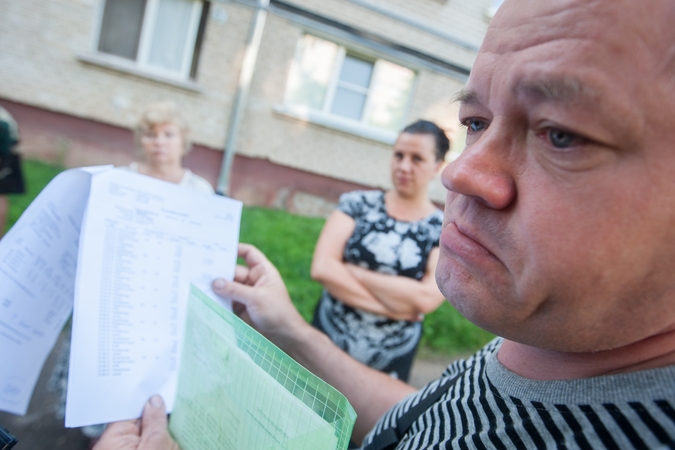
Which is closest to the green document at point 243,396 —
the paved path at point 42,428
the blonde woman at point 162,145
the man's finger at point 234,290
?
the man's finger at point 234,290

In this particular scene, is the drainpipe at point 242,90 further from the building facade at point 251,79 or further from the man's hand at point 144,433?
the man's hand at point 144,433

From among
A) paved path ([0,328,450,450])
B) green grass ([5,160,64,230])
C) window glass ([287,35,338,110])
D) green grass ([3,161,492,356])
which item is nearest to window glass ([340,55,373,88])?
window glass ([287,35,338,110])

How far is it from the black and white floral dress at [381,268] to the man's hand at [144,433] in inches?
56.1

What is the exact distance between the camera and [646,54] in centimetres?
52

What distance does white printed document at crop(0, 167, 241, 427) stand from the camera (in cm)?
95

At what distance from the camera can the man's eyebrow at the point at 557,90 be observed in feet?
1.76

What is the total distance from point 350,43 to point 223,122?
2.65 meters

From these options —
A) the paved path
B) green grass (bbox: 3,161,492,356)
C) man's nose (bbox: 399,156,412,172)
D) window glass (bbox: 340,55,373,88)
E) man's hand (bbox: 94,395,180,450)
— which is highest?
window glass (bbox: 340,55,373,88)

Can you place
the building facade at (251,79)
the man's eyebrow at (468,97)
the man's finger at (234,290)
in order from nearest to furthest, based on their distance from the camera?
the man's eyebrow at (468,97)
the man's finger at (234,290)
the building facade at (251,79)

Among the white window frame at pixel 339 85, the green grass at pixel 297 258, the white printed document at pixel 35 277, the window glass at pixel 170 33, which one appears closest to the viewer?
the white printed document at pixel 35 277

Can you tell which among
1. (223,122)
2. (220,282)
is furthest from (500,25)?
(223,122)

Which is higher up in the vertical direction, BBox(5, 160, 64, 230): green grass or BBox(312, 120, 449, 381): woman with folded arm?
BBox(312, 120, 449, 381): woman with folded arm

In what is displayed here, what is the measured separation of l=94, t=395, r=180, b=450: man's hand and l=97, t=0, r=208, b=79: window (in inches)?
286

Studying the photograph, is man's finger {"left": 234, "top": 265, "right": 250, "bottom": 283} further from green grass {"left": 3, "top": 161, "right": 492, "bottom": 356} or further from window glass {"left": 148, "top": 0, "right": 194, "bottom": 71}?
window glass {"left": 148, "top": 0, "right": 194, "bottom": 71}
